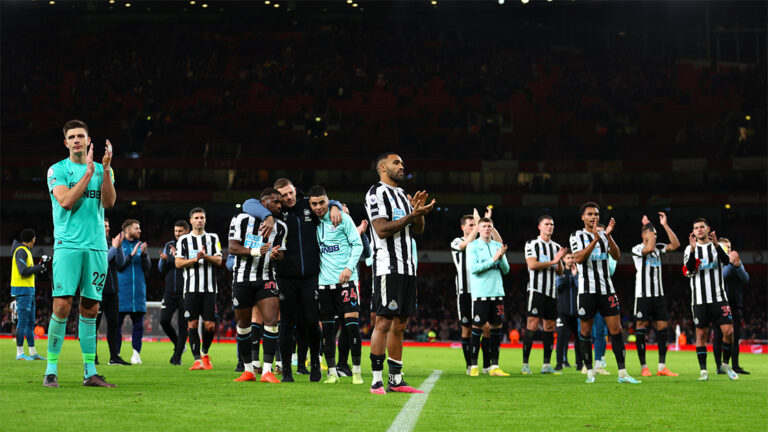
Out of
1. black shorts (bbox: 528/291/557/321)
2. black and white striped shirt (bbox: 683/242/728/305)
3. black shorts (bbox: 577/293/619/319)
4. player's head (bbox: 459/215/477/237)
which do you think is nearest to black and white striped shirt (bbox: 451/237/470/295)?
player's head (bbox: 459/215/477/237)

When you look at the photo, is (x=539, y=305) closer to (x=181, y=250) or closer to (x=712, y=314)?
(x=712, y=314)

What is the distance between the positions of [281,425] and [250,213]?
425cm

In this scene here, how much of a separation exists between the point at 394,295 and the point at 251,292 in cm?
212

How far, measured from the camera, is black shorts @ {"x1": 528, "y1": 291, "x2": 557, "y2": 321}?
42.7 feet

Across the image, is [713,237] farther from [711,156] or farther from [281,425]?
[711,156]

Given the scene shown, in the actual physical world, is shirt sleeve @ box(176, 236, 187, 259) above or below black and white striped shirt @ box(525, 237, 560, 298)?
above

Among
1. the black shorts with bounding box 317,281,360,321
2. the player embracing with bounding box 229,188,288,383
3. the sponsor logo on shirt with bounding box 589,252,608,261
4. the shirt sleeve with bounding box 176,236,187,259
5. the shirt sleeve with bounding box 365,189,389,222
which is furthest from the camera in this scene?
the shirt sleeve with bounding box 176,236,187,259

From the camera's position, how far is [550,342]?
12961 mm

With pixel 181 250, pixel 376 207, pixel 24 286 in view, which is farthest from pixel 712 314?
pixel 24 286

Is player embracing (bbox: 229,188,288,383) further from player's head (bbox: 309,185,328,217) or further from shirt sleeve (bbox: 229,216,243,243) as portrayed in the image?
player's head (bbox: 309,185,328,217)

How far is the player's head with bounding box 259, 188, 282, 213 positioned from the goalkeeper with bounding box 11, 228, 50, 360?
190 inches

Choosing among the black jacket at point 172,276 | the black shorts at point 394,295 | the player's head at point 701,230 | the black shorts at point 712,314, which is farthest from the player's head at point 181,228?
the black shorts at point 712,314

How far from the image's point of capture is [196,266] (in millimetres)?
12031

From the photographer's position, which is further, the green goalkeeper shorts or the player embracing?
the player embracing
